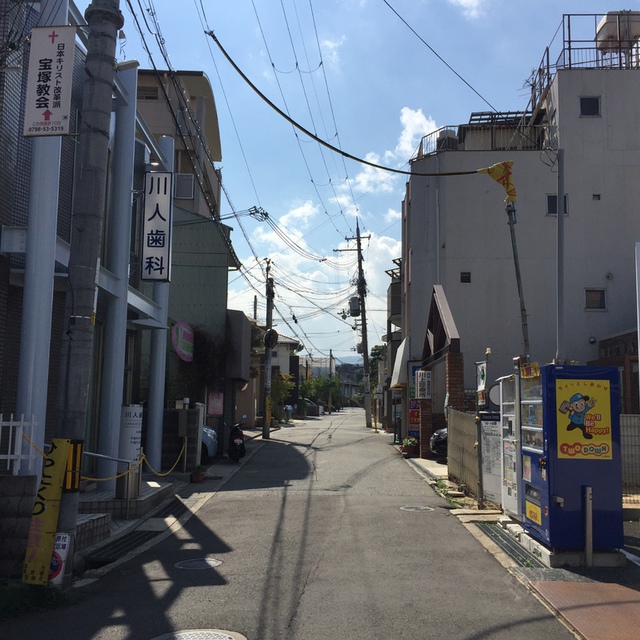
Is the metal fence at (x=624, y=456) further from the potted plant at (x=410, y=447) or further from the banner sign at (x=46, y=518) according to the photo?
the potted plant at (x=410, y=447)

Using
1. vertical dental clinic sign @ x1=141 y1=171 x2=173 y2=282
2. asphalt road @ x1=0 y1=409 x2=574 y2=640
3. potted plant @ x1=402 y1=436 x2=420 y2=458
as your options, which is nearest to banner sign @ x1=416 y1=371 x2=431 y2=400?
potted plant @ x1=402 y1=436 x2=420 y2=458

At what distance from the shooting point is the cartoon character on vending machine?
7.96 metres

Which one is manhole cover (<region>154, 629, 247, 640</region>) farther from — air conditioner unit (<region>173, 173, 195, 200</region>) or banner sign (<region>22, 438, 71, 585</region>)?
air conditioner unit (<region>173, 173, 195, 200</region>)

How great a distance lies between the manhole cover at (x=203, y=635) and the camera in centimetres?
540

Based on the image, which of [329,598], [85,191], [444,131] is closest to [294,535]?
[329,598]

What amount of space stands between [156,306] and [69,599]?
9708 millimetres

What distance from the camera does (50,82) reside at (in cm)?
738

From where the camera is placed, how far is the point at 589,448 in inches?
312

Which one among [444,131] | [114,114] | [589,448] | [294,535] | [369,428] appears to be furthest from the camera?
[369,428]

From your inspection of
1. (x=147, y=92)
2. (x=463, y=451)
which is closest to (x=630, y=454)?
(x=463, y=451)

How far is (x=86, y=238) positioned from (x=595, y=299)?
74.4ft

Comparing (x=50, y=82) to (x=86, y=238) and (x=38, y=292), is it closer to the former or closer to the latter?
(x=86, y=238)

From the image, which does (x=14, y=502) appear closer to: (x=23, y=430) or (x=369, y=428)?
(x=23, y=430)

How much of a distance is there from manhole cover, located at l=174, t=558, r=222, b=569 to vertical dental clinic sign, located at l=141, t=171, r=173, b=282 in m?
7.41
